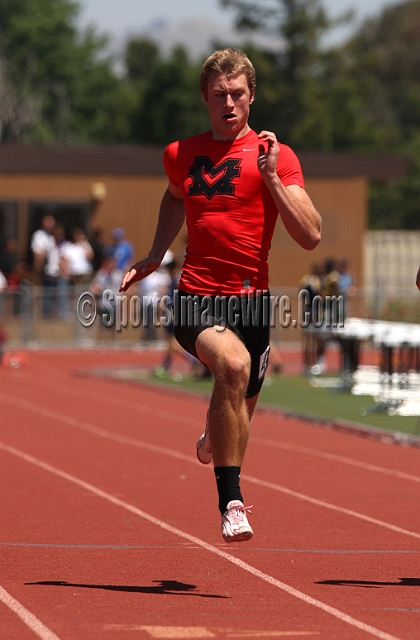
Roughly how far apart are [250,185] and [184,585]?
6.23 ft

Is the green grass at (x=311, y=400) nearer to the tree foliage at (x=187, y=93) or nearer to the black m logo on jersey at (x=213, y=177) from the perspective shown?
the black m logo on jersey at (x=213, y=177)

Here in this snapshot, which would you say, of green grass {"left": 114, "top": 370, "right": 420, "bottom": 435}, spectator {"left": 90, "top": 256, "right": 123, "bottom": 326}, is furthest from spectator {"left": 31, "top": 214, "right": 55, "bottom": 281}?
green grass {"left": 114, "top": 370, "right": 420, "bottom": 435}

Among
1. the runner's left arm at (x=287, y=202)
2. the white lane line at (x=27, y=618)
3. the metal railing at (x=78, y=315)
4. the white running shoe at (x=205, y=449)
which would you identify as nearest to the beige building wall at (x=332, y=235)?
the metal railing at (x=78, y=315)

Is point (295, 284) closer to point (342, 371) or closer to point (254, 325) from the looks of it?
point (342, 371)

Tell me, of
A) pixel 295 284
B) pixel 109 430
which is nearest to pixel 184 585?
pixel 109 430

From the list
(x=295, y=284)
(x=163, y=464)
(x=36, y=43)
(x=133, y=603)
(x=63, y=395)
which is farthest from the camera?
(x=36, y=43)

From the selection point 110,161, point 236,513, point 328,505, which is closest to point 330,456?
point 328,505

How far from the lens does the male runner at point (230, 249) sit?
634 cm

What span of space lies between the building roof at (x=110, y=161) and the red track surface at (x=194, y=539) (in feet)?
56.1

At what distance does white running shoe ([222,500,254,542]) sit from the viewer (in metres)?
6.15

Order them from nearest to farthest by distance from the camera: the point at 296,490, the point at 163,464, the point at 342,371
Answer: the point at 296,490 < the point at 163,464 < the point at 342,371

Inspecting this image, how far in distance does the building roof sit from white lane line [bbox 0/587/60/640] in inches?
1015

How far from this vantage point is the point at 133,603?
5.82 metres

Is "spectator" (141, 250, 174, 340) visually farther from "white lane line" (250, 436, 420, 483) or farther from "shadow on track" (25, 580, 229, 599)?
"shadow on track" (25, 580, 229, 599)
